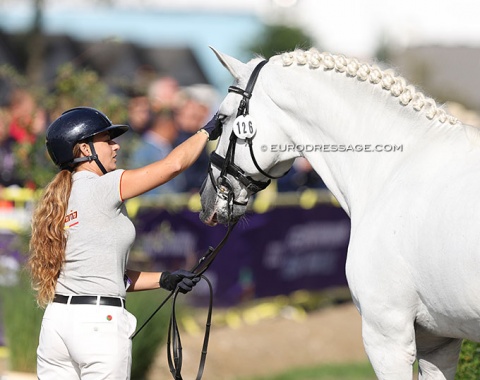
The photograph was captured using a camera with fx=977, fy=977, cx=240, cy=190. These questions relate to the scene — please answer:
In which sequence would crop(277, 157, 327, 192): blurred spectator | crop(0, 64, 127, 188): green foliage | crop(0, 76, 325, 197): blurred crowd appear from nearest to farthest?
crop(0, 64, 127, 188): green foliage
crop(0, 76, 325, 197): blurred crowd
crop(277, 157, 327, 192): blurred spectator

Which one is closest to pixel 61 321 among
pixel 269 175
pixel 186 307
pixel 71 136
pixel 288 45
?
pixel 71 136

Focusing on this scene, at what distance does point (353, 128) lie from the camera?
4.83 metres

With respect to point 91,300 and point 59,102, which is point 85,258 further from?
point 59,102

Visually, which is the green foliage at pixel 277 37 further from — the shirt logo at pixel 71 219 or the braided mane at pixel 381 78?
the shirt logo at pixel 71 219

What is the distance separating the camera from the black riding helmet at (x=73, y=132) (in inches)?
193

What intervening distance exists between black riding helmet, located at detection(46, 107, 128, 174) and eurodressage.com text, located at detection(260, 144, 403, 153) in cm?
83

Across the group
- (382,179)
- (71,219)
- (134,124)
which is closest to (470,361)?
(382,179)

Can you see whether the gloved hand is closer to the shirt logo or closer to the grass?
the shirt logo

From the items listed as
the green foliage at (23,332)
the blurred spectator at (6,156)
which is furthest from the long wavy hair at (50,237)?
the blurred spectator at (6,156)

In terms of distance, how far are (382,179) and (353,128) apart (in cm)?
29

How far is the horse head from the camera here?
4918 mm

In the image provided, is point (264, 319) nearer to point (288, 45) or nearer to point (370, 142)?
point (370, 142)

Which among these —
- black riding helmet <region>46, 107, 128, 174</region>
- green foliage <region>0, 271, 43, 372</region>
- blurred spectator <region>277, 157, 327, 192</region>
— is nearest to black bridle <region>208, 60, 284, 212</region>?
black riding helmet <region>46, 107, 128, 174</region>

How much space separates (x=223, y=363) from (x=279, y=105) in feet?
16.7
